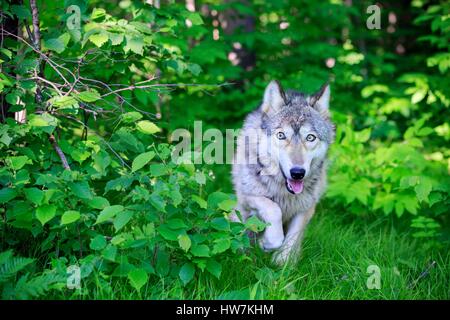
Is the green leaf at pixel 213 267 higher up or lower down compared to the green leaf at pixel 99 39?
lower down

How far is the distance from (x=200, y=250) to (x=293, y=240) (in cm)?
120

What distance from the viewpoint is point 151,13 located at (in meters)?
4.09

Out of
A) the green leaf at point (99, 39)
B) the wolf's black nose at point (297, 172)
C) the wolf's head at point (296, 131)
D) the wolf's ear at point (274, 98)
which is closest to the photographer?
the green leaf at point (99, 39)

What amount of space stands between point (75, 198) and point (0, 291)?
2.20 feet

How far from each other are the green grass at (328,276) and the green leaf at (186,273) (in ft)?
0.22

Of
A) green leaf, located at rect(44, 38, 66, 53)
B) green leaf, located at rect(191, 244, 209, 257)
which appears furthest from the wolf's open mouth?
green leaf, located at rect(44, 38, 66, 53)

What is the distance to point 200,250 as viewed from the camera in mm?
3035

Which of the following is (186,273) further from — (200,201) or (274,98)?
(274,98)

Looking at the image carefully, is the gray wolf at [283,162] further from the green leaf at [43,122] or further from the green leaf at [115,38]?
the green leaf at [43,122]

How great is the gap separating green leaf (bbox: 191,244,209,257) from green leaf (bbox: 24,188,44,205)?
3.11ft

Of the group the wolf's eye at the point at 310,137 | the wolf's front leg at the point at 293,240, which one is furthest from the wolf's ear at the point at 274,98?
the wolf's front leg at the point at 293,240

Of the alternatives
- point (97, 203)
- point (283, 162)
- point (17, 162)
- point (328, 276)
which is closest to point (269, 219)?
point (283, 162)

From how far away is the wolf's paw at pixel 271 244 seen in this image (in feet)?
12.5

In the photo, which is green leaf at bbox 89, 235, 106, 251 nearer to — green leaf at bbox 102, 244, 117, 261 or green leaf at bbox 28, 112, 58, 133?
green leaf at bbox 102, 244, 117, 261
